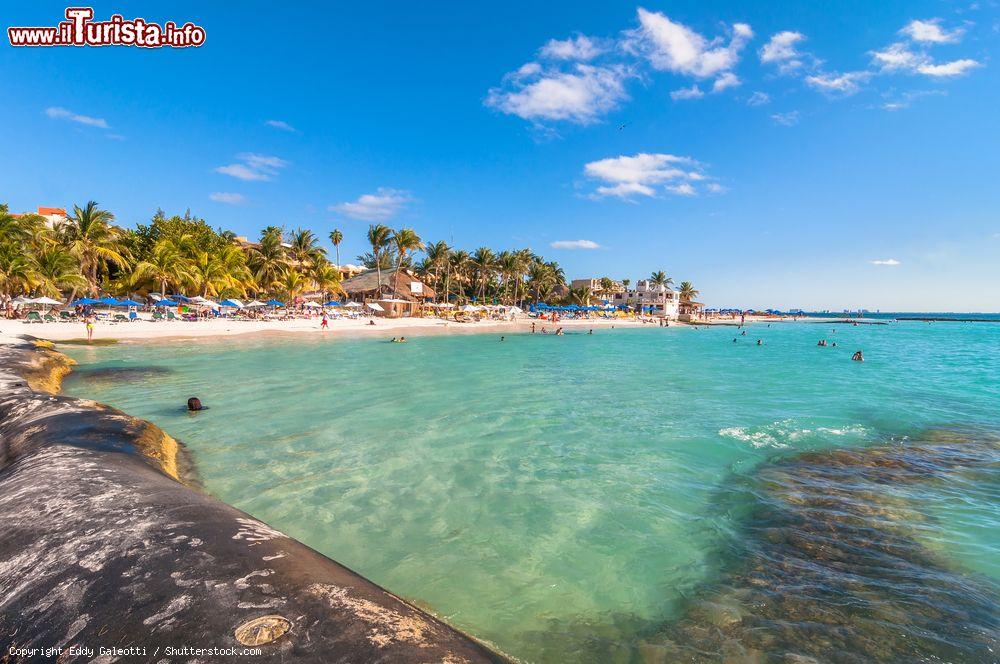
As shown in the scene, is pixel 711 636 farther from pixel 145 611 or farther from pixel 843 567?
pixel 145 611

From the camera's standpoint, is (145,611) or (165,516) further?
(165,516)

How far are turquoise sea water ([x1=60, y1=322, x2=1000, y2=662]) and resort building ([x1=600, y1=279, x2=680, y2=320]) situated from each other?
76.3m

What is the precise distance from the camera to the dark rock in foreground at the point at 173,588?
2100mm

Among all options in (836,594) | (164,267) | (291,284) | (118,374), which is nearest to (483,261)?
(291,284)

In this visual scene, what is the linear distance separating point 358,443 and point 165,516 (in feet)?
18.5

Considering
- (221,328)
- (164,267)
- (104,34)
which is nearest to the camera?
(104,34)

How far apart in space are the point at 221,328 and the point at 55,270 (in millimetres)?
12240

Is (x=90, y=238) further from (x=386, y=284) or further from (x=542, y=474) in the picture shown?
(x=542, y=474)

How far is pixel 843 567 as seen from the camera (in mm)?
4621

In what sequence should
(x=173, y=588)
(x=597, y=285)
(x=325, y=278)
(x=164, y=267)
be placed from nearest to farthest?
(x=173, y=588) < (x=164, y=267) < (x=325, y=278) < (x=597, y=285)

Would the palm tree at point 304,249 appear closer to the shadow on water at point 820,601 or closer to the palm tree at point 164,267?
the palm tree at point 164,267

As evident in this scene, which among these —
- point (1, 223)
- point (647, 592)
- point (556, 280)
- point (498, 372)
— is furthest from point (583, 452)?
point (556, 280)

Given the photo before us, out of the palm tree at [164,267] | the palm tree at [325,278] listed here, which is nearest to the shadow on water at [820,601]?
the palm tree at [164,267]

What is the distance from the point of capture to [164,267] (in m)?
36.1
